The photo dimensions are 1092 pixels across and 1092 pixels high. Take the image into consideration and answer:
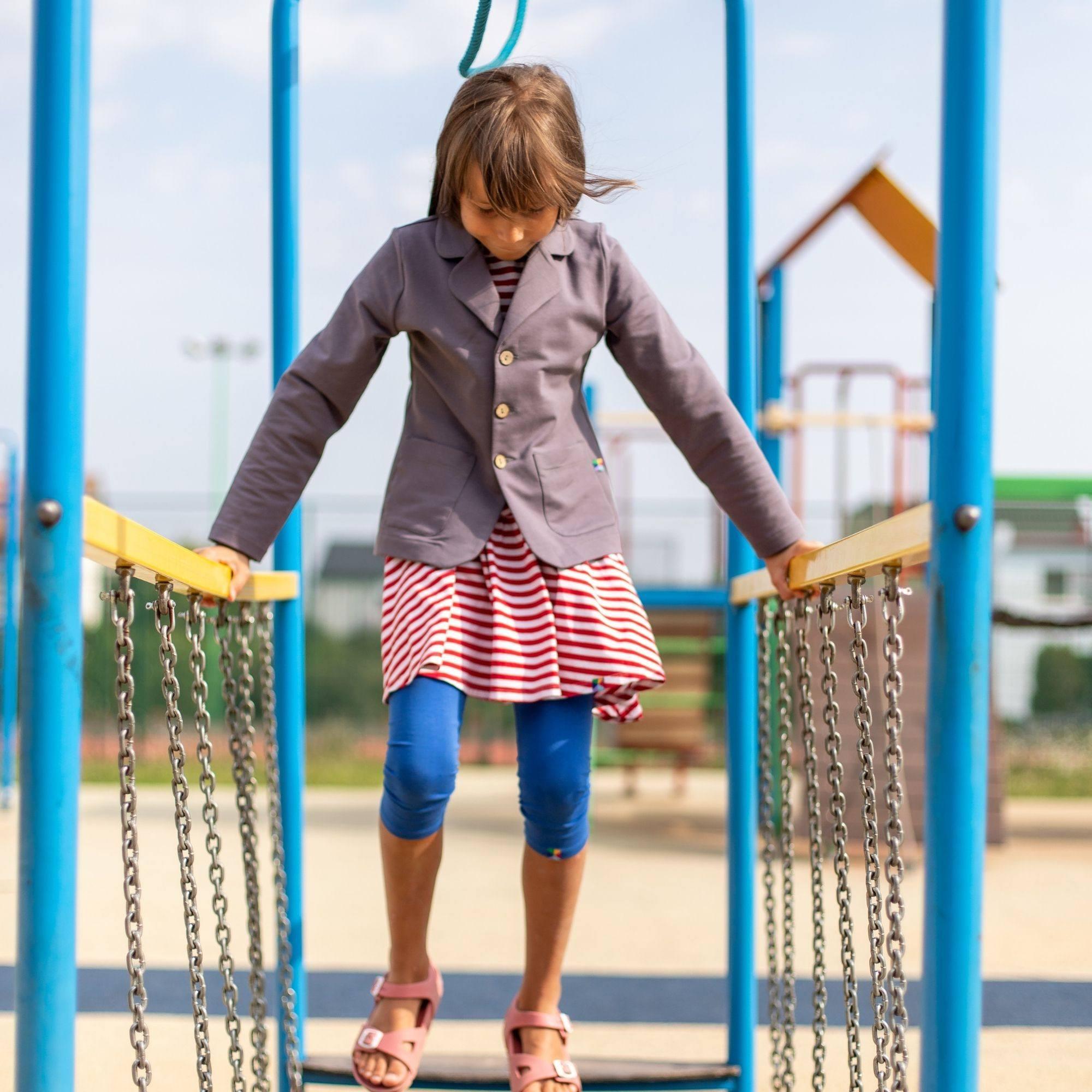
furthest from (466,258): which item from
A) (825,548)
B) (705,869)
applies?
(705,869)

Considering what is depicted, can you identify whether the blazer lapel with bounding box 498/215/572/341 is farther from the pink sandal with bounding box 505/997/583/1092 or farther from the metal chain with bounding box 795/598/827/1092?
the pink sandal with bounding box 505/997/583/1092

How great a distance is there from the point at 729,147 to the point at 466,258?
0.62 m

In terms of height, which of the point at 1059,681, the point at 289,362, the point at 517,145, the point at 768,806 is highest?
the point at 517,145

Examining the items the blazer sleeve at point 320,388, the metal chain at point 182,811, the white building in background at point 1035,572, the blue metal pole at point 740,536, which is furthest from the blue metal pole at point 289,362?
the white building in background at point 1035,572

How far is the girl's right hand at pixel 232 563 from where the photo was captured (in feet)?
5.40

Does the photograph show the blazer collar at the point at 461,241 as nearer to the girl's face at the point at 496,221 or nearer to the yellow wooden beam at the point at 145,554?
the girl's face at the point at 496,221

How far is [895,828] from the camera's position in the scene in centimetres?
126

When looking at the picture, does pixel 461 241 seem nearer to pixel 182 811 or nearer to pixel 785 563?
pixel 785 563

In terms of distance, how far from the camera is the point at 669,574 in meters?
11.8

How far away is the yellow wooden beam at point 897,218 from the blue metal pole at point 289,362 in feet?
13.0

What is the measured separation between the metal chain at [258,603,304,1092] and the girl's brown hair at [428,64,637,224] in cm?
73

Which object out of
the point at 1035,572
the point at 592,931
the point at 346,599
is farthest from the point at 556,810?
the point at 346,599

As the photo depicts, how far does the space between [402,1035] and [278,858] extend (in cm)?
40

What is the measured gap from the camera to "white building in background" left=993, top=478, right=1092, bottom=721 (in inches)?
235
